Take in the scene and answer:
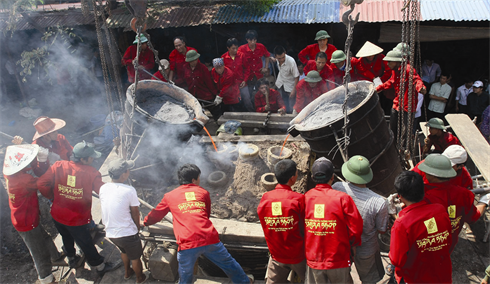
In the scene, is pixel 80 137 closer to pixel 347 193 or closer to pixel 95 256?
pixel 95 256

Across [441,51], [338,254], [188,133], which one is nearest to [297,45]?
[441,51]

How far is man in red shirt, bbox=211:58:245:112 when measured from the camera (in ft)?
25.6

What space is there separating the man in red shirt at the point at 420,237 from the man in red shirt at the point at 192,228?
6.38 ft

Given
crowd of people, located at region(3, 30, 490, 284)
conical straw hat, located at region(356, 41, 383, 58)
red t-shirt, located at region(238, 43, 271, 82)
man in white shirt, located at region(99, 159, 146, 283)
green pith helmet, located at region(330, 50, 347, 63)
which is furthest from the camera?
red t-shirt, located at region(238, 43, 271, 82)

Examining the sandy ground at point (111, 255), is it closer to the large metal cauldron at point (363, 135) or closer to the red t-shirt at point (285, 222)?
the large metal cauldron at point (363, 135)

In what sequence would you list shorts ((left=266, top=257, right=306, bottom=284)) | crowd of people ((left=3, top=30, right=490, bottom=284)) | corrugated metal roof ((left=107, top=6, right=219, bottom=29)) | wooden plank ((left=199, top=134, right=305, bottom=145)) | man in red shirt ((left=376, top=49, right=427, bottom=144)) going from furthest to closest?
corrugated metal roof ((left=107, top=6, right=219, bottom=29)) → wooden plank ((left=199, top=134, right=305, bottom=145)) → man in red shirt ((left=376, top=49, right=427, bottom=144)) → shorts ((left=266, top=257, right=306, bottom=284)) → crowd of people ((left=3, top=30, right=490, bottom=284))

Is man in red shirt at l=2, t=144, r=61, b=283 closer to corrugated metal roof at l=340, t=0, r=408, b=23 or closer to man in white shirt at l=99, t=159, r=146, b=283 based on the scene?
man in white shirt at l=99, t=159, r=146, b=283

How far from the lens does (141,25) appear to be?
511 centimetres

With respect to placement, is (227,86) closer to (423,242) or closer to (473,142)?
(473,142)

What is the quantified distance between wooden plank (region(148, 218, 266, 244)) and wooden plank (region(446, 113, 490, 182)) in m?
3.67

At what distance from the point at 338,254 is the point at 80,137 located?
9253 mm

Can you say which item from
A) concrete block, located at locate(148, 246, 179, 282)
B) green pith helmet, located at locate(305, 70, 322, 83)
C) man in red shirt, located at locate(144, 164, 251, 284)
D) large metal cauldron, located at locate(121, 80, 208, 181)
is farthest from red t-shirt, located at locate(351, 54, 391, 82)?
concrete block, located at locate(148, 246, 179, 282)

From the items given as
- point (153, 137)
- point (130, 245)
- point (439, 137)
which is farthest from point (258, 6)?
point (130, 245)

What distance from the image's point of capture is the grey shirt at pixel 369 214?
351 centimetres
